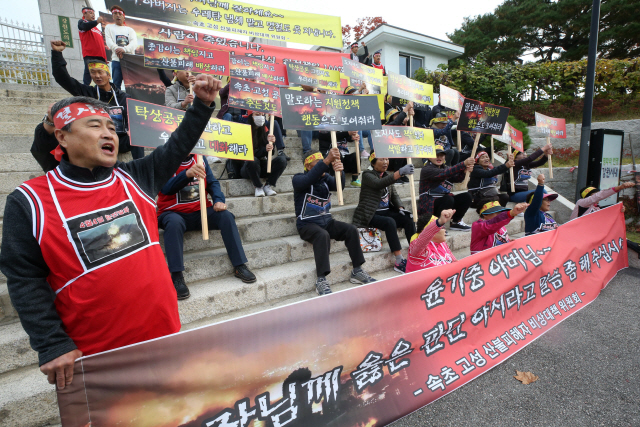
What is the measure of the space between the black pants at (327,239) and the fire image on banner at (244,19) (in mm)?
4424

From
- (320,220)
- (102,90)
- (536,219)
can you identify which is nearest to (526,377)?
(320,220)

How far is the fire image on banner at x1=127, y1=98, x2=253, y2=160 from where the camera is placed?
9.83 ft

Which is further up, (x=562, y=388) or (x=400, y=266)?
(x=400, y=266)

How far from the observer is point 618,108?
34.4 feet

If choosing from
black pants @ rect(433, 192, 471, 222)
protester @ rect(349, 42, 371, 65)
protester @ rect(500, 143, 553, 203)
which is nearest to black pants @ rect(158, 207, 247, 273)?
black pants @ rect(433, 192, 471, 222)

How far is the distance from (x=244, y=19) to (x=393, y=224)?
4818 millimetres

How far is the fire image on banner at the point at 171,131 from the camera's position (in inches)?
118

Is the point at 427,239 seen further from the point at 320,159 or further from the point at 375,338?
the point at 320,159

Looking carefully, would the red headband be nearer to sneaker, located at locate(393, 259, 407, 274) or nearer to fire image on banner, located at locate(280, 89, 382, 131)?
fire image on banner, located at locate(280, 89, 382, 131)

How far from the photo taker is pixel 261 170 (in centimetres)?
514

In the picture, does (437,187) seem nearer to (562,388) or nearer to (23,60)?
(562,388)

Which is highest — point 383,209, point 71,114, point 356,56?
point 356,56

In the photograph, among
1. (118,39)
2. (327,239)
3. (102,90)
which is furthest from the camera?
(118,39)

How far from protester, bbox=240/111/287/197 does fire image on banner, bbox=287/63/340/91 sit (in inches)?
31.8
